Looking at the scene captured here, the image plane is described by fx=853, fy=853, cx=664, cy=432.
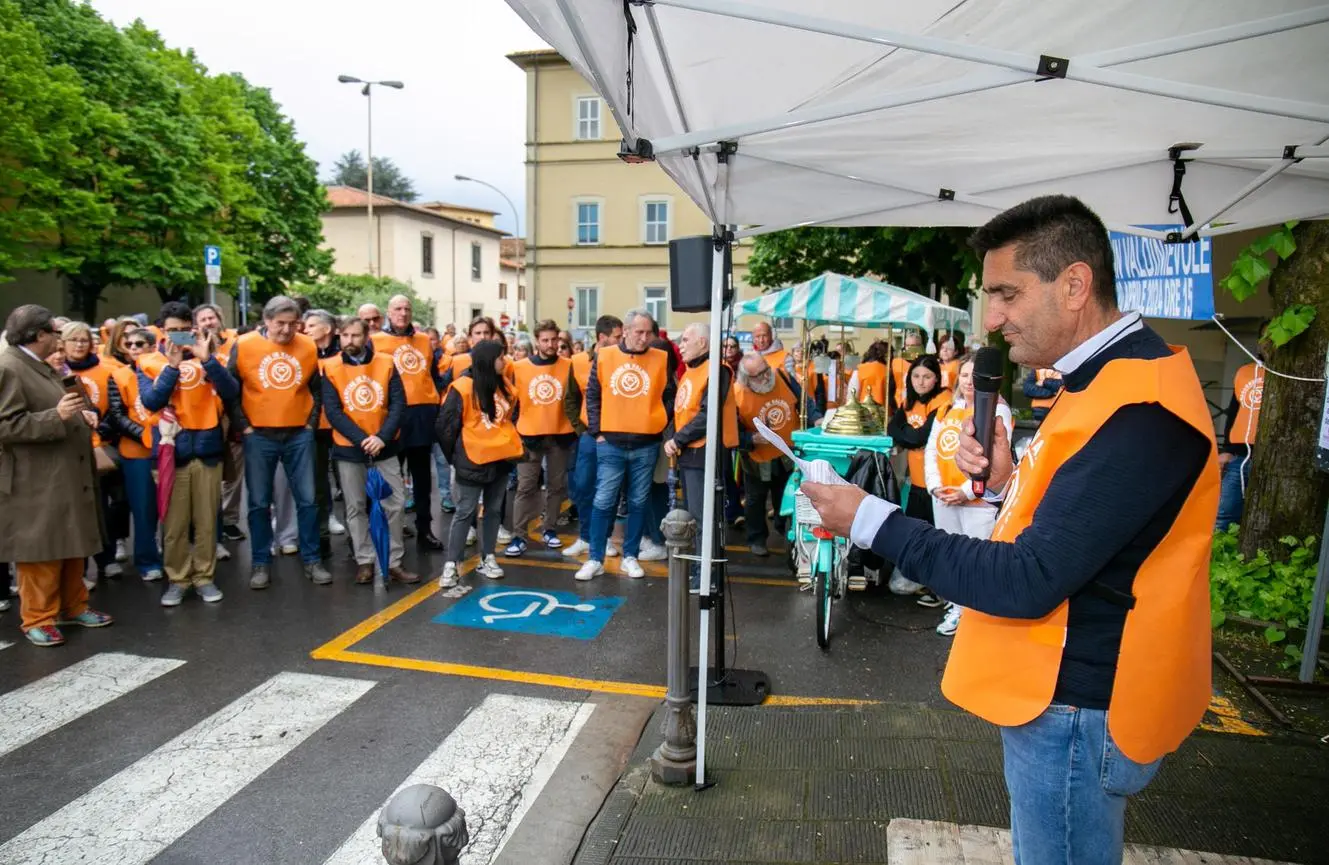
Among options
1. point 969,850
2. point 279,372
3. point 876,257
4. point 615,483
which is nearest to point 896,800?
point 969,850

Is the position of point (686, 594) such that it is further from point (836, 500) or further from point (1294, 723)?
point (1294, 723)

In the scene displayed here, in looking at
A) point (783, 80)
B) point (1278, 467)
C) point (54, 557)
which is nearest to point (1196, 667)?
point (783, 80)

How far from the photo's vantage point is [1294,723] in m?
4.67

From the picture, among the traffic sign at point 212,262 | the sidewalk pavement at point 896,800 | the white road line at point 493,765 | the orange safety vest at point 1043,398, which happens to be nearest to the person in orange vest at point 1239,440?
the orange safety vest at point 1043,398

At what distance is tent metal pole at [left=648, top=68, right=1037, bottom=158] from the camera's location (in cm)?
249

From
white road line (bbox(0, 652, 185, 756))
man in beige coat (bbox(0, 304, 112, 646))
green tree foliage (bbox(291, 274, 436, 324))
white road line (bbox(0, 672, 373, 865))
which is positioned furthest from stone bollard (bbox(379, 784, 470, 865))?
green tree foliage (bbox(291, 274, 436, 324))

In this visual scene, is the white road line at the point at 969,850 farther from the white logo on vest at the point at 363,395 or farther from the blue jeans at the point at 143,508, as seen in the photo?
the blue jeans at the point at 143,508

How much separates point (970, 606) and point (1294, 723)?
13.6 ft

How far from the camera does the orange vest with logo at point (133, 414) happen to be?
6.69 metres

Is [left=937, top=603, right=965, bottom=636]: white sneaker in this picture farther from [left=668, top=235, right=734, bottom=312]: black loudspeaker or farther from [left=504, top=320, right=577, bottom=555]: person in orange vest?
[left=504, top=320, right=577, bottom=555]: person in orange vest

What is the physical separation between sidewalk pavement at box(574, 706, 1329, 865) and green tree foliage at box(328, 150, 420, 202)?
9162 centimetres

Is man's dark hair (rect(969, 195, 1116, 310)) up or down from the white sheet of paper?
up

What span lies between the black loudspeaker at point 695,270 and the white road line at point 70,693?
4.01 m

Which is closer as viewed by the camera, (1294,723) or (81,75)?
(1294,723)
